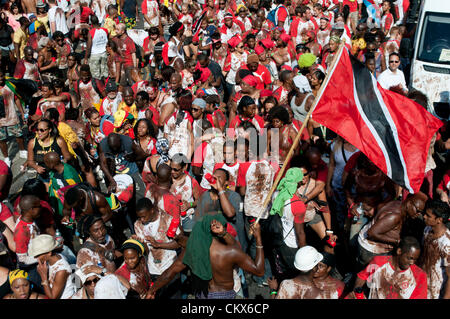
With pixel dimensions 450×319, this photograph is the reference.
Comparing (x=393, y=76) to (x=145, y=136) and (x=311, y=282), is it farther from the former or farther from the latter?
(x=311, y=282)

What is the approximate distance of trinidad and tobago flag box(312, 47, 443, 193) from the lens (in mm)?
5090

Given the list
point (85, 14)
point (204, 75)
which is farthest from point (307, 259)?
point (85, 14)

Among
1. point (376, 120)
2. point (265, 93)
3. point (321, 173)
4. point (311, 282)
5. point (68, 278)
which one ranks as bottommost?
point (68, 278)

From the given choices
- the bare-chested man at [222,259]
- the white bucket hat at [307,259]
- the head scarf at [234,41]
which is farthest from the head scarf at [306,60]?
the white bucket hat at [307,259]

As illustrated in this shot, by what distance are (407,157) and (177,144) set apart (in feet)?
11.3

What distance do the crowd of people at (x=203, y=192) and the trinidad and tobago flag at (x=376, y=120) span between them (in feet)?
1.34

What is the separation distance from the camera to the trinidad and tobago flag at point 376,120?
200 inches

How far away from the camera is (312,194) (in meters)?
5.91

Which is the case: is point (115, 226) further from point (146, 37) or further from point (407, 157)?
point (146, 37)

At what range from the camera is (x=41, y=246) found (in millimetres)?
4547

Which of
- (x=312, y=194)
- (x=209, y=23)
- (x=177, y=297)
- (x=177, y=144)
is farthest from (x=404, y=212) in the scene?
(x=209, y=23)

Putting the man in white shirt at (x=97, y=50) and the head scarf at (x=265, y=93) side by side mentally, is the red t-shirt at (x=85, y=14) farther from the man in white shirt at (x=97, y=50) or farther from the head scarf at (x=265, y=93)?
the head scarf at (x=265, y=93)

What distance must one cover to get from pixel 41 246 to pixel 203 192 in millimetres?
2137

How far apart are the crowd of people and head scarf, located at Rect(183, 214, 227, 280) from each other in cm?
1
